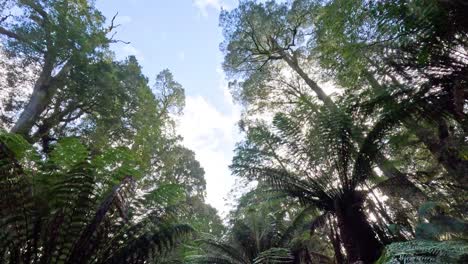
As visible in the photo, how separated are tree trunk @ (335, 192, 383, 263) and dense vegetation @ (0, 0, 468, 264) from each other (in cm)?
2

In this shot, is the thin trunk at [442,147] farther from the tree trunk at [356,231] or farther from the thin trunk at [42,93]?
the thin trunk at [42,93]

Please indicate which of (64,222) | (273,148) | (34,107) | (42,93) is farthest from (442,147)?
(42,93)

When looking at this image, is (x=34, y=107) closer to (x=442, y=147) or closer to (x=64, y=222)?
(x=64, y=222)

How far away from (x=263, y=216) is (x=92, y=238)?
487 centimetres

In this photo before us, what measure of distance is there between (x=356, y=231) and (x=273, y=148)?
6.30ft

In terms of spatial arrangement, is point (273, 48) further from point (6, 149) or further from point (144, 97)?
point (6, 149)

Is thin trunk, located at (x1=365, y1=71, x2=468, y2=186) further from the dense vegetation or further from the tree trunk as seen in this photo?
the tree trunk

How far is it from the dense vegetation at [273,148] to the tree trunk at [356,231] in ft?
0.05

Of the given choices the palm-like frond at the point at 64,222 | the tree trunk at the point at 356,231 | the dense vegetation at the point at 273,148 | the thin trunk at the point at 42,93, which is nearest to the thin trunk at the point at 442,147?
the dense vegetation at the point at 273,148

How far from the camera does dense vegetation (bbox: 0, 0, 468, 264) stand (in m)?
2.72

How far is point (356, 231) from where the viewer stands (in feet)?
13.1

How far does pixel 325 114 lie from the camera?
4.58 metres

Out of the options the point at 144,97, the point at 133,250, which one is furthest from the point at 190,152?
the point at 133,250

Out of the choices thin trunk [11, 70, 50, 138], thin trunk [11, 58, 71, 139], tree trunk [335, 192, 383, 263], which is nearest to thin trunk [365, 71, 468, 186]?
tree trunk [335, 192, 383, 263]
